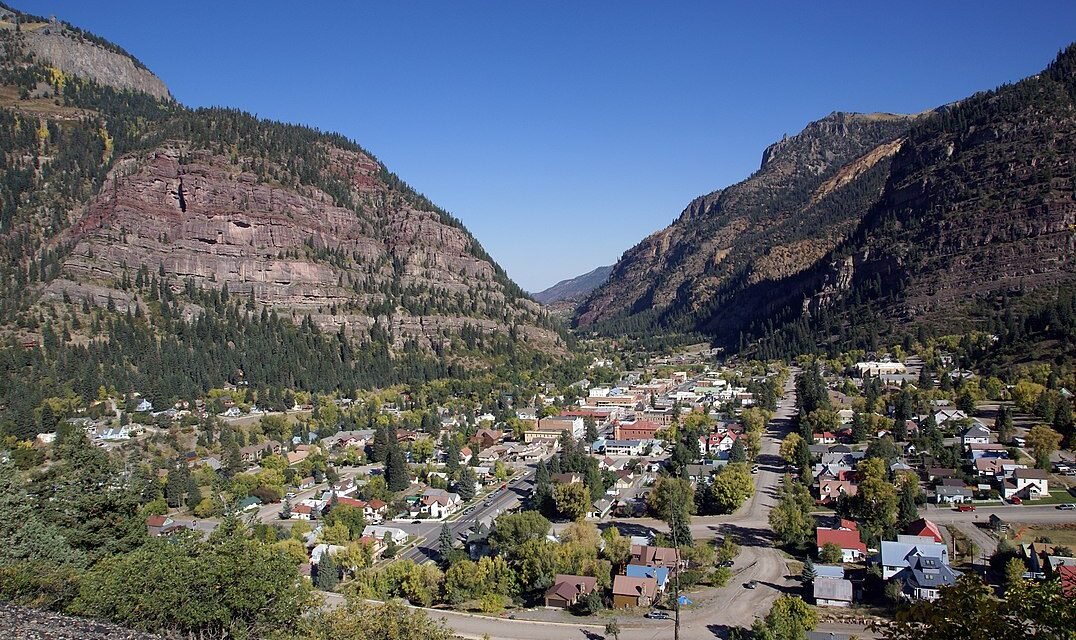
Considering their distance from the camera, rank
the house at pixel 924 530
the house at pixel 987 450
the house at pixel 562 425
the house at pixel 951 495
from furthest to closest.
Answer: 1. the house at pixel 562 425
2. the house at pixel 987 450
3. the house at pixel 951 495
4. the house at pixel 924 530

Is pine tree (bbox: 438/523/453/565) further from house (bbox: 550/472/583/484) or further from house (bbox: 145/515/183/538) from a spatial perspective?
house (bbox: 145/515/183/538)

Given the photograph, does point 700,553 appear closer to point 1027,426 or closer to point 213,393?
point 1027,426

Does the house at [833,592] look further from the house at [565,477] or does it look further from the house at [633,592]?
the house at [565,477]

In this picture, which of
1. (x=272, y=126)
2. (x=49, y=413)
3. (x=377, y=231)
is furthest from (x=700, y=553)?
(x=272, y=126)

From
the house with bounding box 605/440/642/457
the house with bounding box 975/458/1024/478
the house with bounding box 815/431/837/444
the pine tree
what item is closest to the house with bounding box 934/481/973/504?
the house with bounding box 975/458/1024/478

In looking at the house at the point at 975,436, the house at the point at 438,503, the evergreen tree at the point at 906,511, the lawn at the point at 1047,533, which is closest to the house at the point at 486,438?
the house at the point at 438,503
